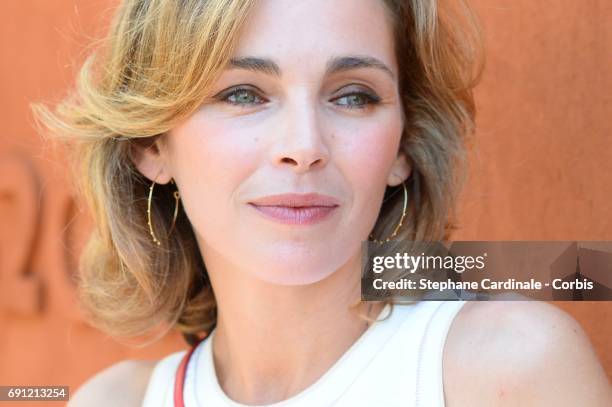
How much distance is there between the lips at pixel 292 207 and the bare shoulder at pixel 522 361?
36 cm

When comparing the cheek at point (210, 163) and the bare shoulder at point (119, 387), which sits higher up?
the cheek at point (210, 163)

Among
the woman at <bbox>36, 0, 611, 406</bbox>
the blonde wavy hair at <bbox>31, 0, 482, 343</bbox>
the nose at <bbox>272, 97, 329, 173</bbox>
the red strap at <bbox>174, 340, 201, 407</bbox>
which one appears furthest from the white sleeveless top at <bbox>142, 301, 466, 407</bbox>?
the nose at <bbox>272, 97, 329, 173</bbox>

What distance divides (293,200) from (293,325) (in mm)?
339

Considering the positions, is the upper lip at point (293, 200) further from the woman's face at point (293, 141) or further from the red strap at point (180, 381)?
the red strap at point (180, 381)

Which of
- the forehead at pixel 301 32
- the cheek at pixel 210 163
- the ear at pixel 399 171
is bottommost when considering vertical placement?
the cheek at pixel 210 163

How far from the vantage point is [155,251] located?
2.46 meters

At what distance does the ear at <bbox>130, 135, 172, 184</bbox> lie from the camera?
221 centimetres

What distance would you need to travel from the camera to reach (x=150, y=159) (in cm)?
223

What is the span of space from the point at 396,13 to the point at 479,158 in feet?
1.78

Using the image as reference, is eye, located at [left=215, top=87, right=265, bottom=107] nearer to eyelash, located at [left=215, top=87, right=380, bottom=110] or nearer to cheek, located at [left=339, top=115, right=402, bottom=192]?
eyelash, located at [left=215, top=87, right=380, bottom=110]

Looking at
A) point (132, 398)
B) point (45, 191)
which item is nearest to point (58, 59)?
point (45, 191)

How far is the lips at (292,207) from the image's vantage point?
6.30 ft

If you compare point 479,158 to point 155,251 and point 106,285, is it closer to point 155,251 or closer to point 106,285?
point 155,251

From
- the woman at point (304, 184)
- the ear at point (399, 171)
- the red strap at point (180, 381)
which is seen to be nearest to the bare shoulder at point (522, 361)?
the woman at point (304, 184)
